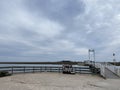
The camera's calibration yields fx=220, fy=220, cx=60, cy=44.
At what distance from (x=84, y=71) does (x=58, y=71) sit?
3.68m

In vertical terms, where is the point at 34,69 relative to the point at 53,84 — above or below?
above

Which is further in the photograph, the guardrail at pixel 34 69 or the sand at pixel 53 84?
the guardrail at pixel 34 69

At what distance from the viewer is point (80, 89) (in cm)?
1393

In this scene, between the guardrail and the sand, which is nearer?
the sand

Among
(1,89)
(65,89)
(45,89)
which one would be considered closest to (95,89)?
(65,89)

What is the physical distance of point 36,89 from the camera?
1336 cm

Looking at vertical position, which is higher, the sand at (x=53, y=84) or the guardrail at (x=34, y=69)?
the guardrail at (x=34, y=69)

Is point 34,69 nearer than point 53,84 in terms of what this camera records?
No

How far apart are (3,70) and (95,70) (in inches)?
465

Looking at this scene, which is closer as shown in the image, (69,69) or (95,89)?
(95,89)

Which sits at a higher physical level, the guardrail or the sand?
the guardrail

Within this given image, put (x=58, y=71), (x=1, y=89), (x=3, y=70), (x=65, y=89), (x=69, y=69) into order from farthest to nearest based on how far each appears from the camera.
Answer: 1. (x=58, y=71)
2. (x=69, y=69)
3. (x=3, y=70)
4. (x=65, y=89)
5. (x=1, y=89)

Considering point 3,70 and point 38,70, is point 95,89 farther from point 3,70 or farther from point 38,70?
point 38,70

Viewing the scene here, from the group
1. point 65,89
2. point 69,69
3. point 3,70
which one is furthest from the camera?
point 69,69
